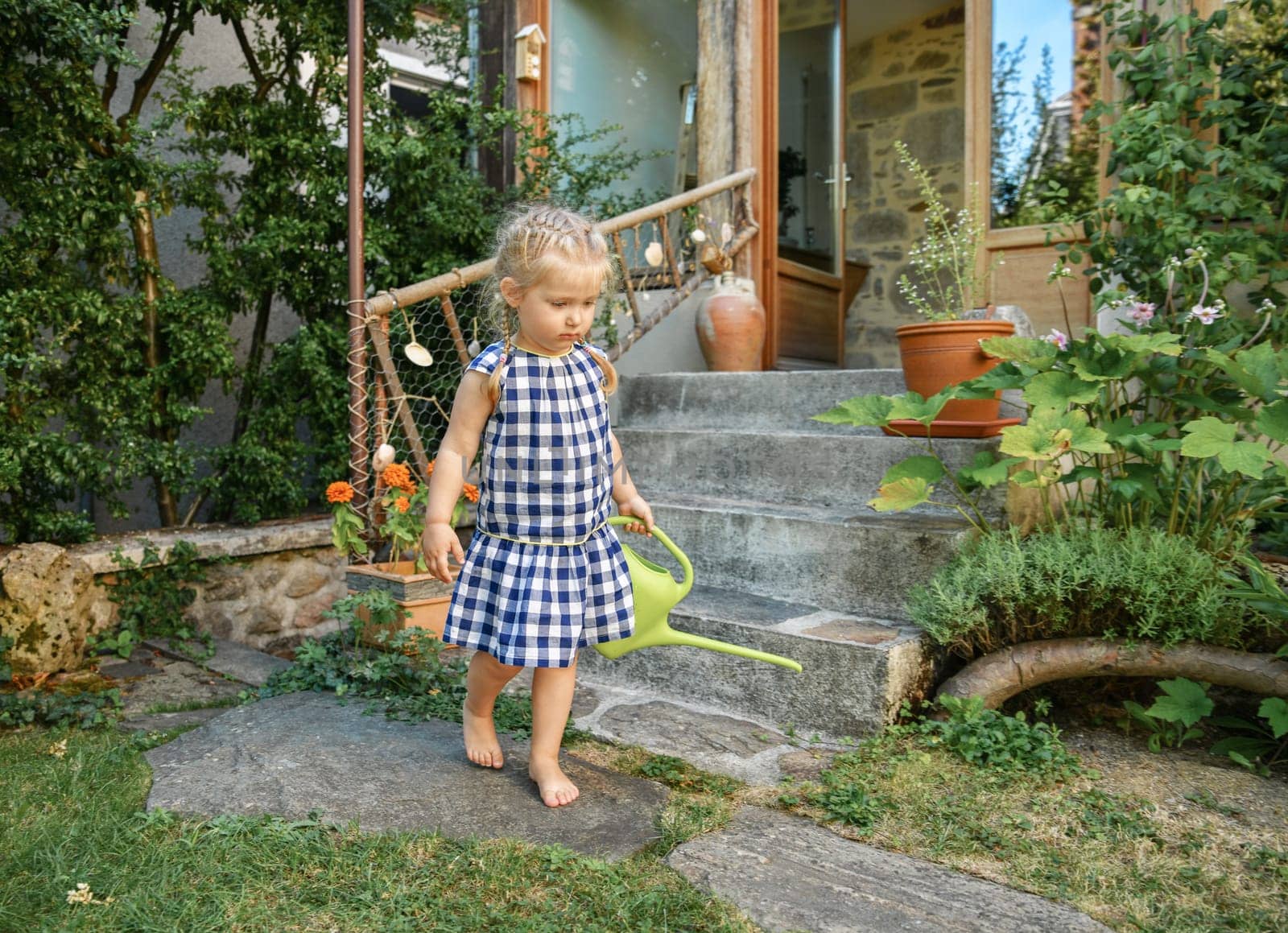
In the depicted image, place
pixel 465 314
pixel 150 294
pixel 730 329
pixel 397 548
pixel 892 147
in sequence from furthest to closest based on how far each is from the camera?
pixel 892 147 < pixel 730 329 < pixel 465 314 < pixel 150 294 < pixel 397 548

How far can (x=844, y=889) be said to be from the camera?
1.65 meters

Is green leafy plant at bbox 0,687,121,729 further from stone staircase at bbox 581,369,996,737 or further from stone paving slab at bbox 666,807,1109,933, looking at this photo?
stone paving slab at bbox 666,807,1109,933

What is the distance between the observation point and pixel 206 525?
3.85 metres

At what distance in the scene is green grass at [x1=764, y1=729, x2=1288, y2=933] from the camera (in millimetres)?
1612

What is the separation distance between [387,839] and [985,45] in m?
4.60

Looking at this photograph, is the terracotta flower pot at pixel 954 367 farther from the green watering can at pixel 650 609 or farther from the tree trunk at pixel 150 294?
the tree trunk at pixel 150 294

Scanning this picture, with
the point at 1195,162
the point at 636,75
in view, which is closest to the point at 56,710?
the point at 1195,162

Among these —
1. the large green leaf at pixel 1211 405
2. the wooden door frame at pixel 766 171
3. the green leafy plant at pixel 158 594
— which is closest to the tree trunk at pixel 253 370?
the green leafy plant at pixel 158 594

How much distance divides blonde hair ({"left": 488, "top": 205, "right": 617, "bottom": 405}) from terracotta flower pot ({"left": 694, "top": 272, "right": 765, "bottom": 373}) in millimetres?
2456

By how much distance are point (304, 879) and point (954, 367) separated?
2339 millimetres

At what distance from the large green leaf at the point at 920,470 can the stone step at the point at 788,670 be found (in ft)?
1.33

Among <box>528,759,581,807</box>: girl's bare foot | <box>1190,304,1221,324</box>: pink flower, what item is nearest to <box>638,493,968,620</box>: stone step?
<box>1190,304,1221,324</box>: pink flower

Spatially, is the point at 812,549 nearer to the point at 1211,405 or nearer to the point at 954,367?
the point at 954,367

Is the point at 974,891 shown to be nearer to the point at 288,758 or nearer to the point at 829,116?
the point at 288,758
